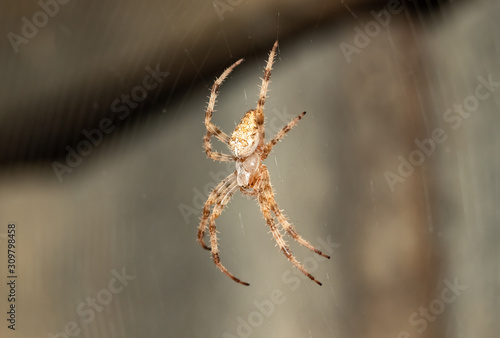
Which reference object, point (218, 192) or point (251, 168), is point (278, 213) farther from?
point (218, 192)

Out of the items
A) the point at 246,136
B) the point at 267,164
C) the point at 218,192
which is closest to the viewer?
the point at 246,136

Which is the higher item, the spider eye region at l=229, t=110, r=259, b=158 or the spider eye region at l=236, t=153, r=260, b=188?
the spider eye region at l=229, t=110, r=259, b=158

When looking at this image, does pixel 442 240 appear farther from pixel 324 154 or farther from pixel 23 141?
pixel 23 141

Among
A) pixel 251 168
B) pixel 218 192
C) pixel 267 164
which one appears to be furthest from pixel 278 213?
pixel 267 164

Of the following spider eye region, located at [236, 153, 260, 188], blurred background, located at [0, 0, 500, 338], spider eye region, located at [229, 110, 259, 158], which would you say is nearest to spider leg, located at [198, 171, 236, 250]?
spider eye region, located at [236, 153, 260, 188]

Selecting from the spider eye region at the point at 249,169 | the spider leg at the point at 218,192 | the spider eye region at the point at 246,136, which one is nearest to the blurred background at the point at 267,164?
the spider leg at the point at 218,192

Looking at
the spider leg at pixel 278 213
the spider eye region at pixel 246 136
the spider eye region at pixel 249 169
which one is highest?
the spider eye region at pixel 246 136

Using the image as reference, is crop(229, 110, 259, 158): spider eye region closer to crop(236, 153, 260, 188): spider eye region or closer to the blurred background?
crop(236, 153, 260, 188): spider eye region

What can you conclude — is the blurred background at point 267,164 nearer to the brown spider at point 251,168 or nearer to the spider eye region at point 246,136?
the brown spider at point 251,168
